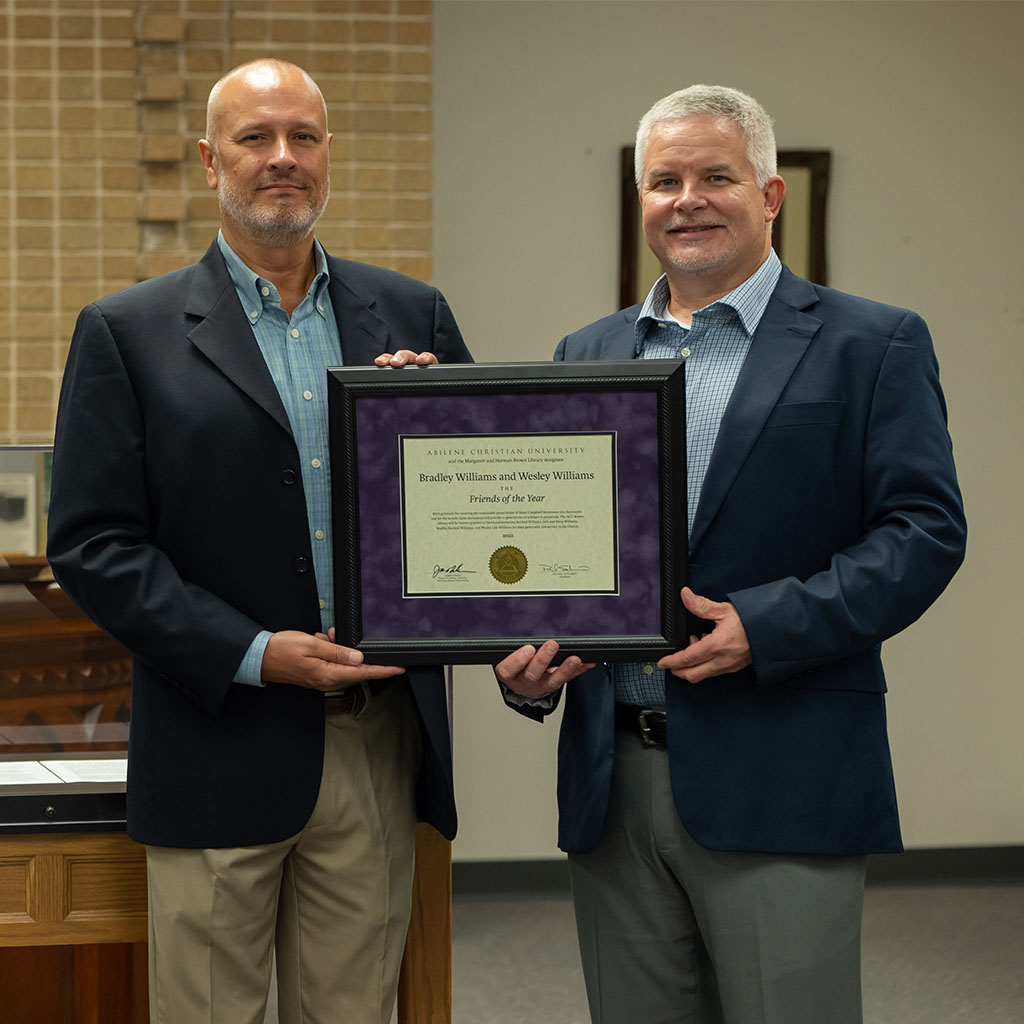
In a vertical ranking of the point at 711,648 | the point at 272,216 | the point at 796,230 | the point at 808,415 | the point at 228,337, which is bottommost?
the point at 711,648

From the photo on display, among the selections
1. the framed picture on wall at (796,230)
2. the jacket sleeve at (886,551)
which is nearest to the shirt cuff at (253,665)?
the jacket sleeve at (886,551)

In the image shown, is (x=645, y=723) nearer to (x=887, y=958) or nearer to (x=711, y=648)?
(x=711, y=648)

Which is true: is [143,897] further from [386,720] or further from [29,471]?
[29,471]

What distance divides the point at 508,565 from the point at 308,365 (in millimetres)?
413

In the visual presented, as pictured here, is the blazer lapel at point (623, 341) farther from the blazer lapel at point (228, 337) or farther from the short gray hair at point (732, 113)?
the blazer lapel at point (228, 337)

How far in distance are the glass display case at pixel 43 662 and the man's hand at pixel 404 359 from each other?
623mm

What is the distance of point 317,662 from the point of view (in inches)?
59.2

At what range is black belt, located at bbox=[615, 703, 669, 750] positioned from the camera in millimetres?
1622

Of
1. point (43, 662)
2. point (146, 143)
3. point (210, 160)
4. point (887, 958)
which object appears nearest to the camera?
point (210, 160)

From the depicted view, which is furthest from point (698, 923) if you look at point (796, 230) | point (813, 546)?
point (796, 230)

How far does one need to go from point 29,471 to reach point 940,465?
134 cm

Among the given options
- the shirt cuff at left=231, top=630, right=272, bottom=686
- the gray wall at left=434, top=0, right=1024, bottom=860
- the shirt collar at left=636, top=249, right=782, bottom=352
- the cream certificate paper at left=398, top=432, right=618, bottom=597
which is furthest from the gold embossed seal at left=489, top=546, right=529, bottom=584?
the gray wall at left=434, top=0, right=1024, bottom=860

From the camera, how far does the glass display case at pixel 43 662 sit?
1.80 m

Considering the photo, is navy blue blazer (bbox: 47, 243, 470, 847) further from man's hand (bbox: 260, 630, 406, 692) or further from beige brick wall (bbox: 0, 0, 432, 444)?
beige brick wall (bbox: 0, 0, 432, 444)
